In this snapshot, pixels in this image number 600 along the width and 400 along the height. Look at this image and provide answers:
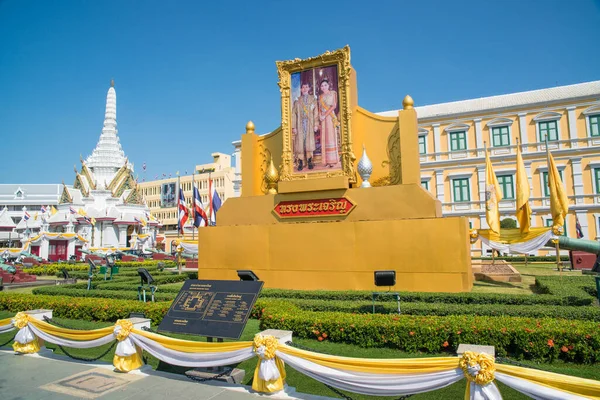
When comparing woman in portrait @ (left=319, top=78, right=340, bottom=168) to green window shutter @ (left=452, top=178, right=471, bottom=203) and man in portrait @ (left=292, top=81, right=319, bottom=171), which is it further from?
green window shutter @ (left=452, top=178, right=471, bottom=203)

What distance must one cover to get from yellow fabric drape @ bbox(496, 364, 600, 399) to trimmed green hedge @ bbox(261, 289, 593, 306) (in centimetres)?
764

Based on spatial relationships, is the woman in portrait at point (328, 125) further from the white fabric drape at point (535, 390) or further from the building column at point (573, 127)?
the building column at point (573, 127)

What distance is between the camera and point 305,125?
1734 centimetres

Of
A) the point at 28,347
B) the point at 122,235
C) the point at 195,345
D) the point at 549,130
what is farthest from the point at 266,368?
the point at 122,235

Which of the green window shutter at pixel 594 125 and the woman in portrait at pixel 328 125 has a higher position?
the green window shutter at pixel 594 125

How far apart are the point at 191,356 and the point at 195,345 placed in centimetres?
19

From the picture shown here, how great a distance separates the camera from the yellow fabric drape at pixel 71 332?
8.20m

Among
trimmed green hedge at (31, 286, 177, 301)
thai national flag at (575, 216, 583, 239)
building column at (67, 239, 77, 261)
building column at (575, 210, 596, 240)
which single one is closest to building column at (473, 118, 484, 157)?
building column at (575, 210, 596, 240)

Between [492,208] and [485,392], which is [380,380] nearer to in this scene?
[485,392]

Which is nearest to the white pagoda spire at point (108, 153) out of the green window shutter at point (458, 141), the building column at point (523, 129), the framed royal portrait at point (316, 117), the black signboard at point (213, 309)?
the green window shutter at point (458, 141)

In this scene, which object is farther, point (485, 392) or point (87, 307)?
point (87, 307)

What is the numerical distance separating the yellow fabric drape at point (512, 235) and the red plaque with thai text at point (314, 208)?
28.6 ft

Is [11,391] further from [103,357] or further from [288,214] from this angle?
[288,214]

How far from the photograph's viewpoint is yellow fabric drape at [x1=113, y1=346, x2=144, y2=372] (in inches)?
305
